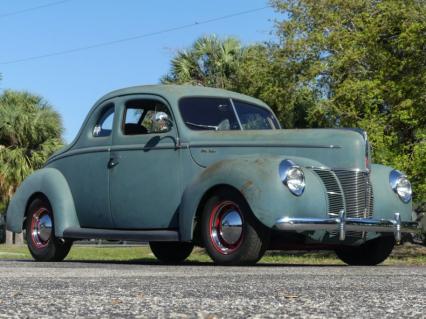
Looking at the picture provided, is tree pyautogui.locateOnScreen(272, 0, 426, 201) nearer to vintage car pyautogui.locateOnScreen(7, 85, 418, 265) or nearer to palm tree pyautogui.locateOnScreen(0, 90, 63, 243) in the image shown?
vintage car pyautogui.locateOnScreen(7, 85, 418, 265)

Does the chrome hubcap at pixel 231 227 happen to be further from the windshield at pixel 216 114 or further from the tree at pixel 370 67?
the tree at pixel 370 67

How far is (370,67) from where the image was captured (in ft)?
72.1

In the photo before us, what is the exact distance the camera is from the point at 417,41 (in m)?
18.0

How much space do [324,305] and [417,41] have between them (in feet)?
49.2

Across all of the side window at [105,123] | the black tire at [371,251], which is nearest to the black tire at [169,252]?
the side window at [105,123]

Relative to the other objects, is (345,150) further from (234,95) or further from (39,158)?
(39,158)

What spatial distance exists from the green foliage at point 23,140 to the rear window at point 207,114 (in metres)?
23.0

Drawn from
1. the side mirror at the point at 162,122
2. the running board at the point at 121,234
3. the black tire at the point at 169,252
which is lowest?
the black tire at the point at 169,252

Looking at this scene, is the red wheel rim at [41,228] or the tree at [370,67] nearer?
the red wheel rim at [41,228]

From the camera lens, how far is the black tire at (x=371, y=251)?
28.5 ft

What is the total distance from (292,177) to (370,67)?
1510 cm

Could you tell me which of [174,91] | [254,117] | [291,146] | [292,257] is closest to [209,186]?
[291,146]

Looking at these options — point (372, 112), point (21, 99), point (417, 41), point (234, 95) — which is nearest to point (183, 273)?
point (234, 95)

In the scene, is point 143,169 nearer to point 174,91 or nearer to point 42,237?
point 174,91
